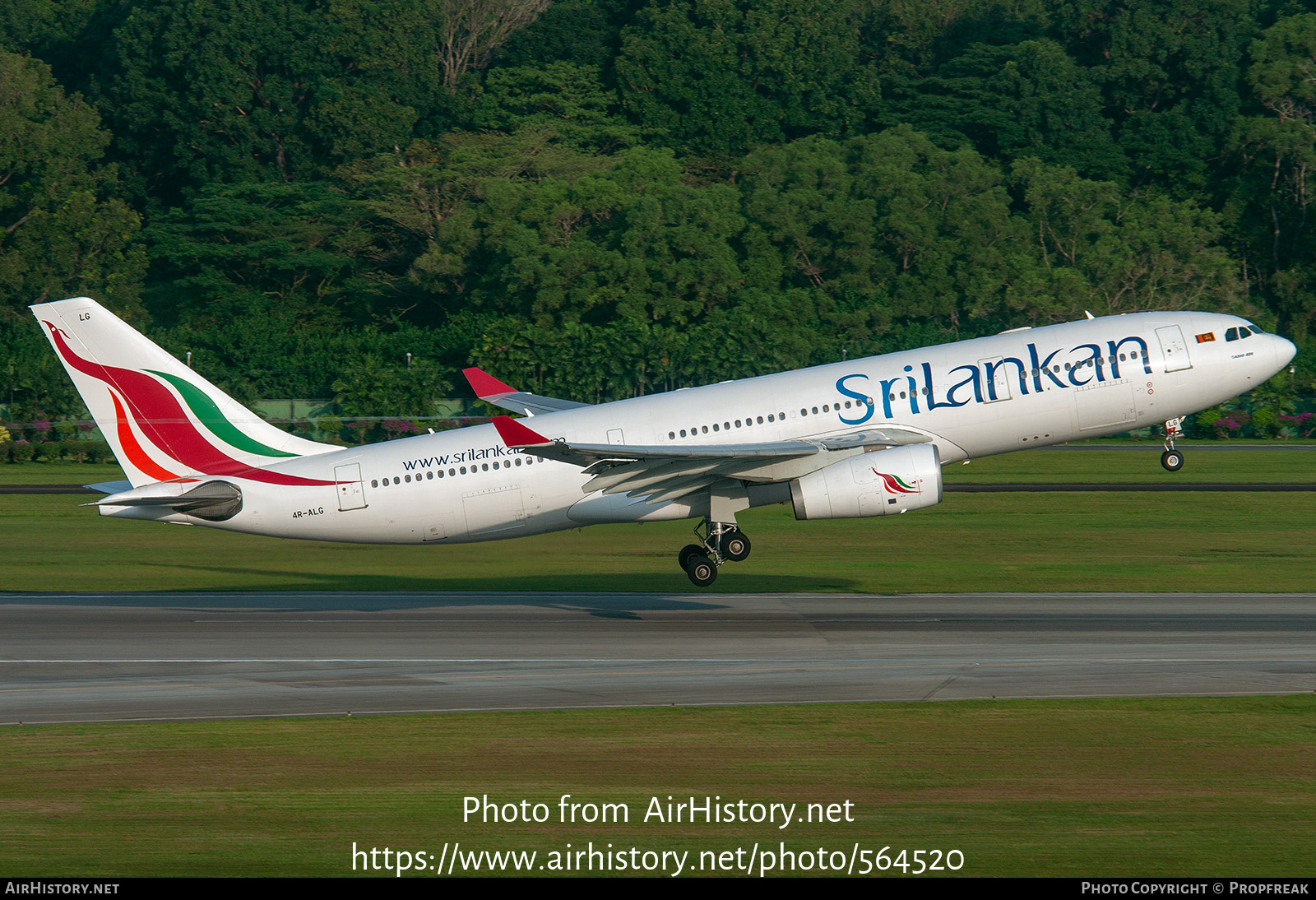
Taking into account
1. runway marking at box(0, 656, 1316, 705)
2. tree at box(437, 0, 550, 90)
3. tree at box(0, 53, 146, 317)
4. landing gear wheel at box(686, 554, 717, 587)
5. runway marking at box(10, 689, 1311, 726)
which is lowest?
runway marking at box(10, 689, 1311, 726)

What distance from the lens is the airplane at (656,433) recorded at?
34812mm

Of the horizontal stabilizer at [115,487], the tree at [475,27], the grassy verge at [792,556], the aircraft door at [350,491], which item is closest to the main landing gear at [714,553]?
the grassy verge at [792,556]

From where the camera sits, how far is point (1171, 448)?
3703cm

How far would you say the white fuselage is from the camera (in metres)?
35.4

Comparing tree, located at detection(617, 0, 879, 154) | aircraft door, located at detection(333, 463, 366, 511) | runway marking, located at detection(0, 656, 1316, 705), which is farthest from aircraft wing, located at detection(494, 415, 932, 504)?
tree, located at detection(617, 0, 879, 154)

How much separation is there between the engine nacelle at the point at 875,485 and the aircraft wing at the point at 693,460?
0.76 metres

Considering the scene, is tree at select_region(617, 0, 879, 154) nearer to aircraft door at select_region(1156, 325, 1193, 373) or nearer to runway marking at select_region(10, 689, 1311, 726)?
aircraft door at select_region(1156, 325, 1193, 373)

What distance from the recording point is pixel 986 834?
17.3 metres

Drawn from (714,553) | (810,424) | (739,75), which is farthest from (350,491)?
(739,75)

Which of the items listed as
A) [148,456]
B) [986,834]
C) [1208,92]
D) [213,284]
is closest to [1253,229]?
[1208,92]

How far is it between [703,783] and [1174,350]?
2134cm

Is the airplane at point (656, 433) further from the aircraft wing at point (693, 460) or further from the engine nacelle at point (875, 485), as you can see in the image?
the engine nacelle at point (875, 485)

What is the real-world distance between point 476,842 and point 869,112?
12549 cm

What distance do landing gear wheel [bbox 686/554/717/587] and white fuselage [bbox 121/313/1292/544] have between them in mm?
1269
